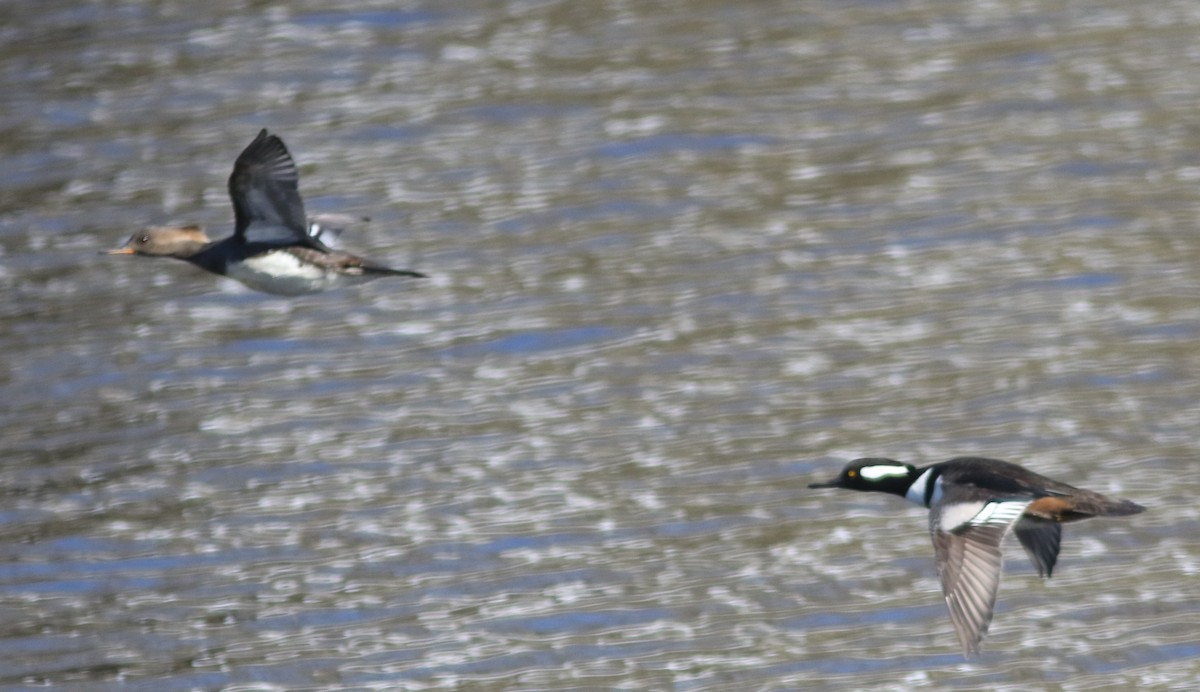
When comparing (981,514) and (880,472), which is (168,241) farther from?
(981,514)

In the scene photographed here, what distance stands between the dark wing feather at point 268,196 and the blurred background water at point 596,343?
6.77ft

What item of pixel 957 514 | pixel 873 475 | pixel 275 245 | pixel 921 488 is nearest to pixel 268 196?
pixel 275 245

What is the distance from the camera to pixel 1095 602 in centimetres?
917

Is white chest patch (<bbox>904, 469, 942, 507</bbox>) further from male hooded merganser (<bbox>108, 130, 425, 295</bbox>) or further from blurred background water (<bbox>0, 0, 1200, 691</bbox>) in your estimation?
male hooded merganser (<bbox>108, 130, 425, 295</bbox>)

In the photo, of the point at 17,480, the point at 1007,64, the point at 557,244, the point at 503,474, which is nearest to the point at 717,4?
the point at 1007,64

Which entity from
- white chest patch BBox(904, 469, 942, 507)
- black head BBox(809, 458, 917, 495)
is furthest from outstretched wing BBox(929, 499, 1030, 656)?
black head BBox(809, 458, 917, 495)

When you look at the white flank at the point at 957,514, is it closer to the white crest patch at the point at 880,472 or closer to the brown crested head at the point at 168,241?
the white crest patch at the point at 880,472

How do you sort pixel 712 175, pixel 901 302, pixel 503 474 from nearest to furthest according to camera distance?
pixel 503 474 → pixel 901 302 → pixel 712 175

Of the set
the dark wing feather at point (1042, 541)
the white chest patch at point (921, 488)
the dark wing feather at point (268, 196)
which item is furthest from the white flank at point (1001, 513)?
the dark wing feather at point (268, 196)

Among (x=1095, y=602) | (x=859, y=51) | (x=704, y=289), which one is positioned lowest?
(x=1095, y=602)

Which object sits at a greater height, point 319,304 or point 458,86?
point 458,86

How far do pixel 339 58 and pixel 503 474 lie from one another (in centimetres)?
583

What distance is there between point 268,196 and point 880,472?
9.02 ft

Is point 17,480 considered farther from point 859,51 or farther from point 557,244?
point 859,51
